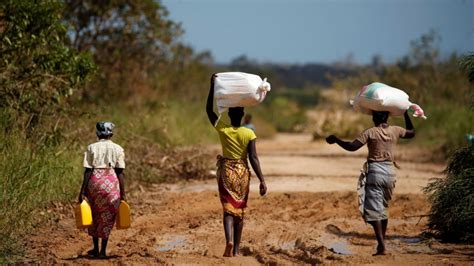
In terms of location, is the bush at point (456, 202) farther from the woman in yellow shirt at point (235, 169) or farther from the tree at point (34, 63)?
the tree at point (34, 63)

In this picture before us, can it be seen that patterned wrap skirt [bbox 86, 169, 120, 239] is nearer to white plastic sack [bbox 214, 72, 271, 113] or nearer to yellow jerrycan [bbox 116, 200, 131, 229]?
yellow jerrycan [bbox 116, 200, 131, 229]

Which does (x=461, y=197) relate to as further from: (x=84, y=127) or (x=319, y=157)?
(x=319, y=157)

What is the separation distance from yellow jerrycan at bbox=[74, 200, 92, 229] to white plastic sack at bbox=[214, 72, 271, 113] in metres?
1.66

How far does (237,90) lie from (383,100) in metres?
1.49

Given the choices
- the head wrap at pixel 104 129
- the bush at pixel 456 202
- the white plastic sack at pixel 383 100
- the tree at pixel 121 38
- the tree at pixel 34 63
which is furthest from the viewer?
the tree at pixel 121 38

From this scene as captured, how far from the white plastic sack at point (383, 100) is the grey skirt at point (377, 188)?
57cm

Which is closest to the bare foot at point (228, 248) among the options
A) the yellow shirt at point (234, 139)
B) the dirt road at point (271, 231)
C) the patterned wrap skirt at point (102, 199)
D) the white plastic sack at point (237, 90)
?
the dirt road at point (271, 231)

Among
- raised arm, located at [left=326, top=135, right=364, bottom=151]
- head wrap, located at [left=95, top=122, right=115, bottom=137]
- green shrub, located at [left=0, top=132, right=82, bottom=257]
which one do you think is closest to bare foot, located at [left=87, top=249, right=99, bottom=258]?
green shrub, located at [left=0, top=132, right=82, bottom=257]

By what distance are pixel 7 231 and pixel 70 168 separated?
3173mm

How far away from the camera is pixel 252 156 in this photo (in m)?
9.31

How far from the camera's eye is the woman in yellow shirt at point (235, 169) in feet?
30.6

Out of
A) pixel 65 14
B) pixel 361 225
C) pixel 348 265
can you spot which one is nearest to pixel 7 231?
pixel 348 265

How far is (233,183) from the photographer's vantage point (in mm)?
9359

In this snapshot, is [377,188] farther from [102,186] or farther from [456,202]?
[102,186]
